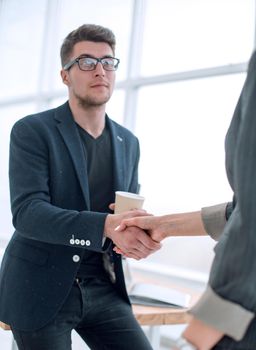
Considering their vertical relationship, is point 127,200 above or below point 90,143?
below

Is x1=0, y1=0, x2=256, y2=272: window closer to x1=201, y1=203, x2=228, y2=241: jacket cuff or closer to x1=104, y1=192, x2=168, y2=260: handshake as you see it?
x1=104, y1=192, x2=168, y2=260: handshake

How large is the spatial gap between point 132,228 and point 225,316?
0.91 metres

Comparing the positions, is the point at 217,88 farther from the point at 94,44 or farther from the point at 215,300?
the point at 215,300

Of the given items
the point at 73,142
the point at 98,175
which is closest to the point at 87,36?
the point at 73,142

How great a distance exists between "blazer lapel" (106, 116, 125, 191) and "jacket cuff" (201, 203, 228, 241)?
688mm

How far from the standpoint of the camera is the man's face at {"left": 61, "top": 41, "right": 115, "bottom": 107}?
74.4 inches

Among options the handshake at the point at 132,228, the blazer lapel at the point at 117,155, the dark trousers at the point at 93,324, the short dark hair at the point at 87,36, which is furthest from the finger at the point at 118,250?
the short dark hair at the point at 87,36

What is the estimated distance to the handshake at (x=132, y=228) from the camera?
5.10ft

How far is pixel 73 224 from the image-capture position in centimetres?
154

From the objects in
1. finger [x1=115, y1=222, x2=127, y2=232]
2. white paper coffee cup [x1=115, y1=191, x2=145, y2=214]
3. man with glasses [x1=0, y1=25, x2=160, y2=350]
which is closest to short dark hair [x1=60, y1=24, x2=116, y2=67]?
man with glasses [x1=0, y1=25, x2=160, y2=350]

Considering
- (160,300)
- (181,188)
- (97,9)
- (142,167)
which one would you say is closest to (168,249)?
(181,188)

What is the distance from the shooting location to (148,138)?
11.8 feet

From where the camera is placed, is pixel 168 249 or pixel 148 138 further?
pixel 148 138

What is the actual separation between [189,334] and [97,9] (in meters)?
4.01
